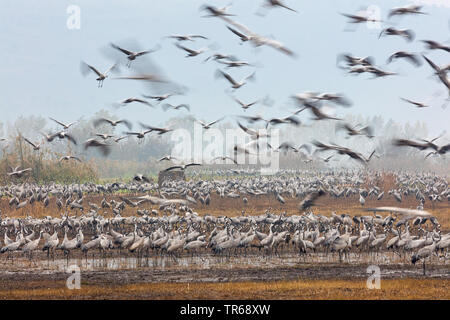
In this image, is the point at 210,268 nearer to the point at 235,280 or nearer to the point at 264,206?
the point at 235,280

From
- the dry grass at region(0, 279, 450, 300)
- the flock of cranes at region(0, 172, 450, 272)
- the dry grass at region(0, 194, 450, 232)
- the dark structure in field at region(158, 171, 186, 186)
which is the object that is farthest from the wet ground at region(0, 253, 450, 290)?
the dark structure in field at region(158, 171, 186, 186)

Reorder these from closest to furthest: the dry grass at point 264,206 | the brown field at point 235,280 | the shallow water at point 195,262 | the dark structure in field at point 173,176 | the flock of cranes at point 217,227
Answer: the brown field at point 235,280 → the shallow water at point 195,262 → the flock of cranes at point 217,227 → the dry grass at point 264,206 → the dark structure in field at point 173,176

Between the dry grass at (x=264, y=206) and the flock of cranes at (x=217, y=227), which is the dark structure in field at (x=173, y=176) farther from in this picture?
the dry grass at (x=264, y=206)

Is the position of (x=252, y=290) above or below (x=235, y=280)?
below

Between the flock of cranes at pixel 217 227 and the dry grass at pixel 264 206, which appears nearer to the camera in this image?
the flock of cranes at pixel 217 227

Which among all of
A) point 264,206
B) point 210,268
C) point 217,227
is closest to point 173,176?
point 264,206

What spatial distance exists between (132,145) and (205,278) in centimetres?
13084

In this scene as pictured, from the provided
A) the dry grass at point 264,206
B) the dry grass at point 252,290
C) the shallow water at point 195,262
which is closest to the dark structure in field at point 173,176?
the dry grass at point 264,206

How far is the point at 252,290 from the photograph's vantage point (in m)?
21.0

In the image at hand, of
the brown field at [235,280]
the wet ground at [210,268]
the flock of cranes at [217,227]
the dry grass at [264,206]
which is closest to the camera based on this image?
the brown field at [235,280]

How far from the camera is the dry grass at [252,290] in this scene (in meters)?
20.3

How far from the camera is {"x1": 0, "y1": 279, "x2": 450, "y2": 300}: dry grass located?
2033cm

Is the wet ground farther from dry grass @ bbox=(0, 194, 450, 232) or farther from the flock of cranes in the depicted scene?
dry grass @ bbox=(0, 194, 450, 232)
